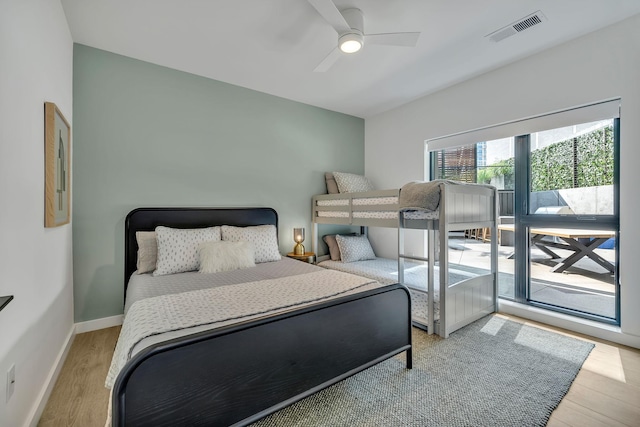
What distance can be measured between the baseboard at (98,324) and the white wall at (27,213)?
621 mm

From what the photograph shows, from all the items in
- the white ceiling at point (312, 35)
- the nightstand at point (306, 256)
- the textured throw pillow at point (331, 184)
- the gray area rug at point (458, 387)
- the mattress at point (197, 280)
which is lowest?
the gray area rug at point (458, 387)

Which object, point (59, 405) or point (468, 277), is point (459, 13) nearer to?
point (468, 277)

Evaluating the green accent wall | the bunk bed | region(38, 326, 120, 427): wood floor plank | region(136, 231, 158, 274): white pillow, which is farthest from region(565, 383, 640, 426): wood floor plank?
region(136, 231, 158, 274): white pillow

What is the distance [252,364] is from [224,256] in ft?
4.76

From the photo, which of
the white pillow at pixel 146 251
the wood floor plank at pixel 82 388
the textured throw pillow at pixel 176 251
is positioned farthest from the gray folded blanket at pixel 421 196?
the wood floor plank at pixel 82 388

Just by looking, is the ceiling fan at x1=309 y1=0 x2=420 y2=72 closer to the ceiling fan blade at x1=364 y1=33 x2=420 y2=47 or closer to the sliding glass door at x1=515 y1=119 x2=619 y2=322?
the ceiling fan blade at x1=364 y1=33 x2=420 y2=47

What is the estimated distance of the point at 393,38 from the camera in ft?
7.05

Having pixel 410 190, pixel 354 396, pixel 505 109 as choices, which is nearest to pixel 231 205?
pixel 410 190

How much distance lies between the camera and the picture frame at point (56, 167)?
174 centimetres

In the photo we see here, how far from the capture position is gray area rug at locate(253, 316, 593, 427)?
5.05ft

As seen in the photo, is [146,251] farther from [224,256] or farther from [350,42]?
[350,42]

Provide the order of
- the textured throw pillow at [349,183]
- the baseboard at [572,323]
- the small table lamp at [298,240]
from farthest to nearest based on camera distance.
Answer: the textured throw pillow at [349,183], the small table lamp at [298,240], the baseboard at [572,323]

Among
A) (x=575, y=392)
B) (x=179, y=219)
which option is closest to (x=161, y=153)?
(x=179, y=219)

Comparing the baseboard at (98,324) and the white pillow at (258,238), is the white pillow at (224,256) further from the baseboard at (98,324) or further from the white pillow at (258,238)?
the baseboard at (98,324)
